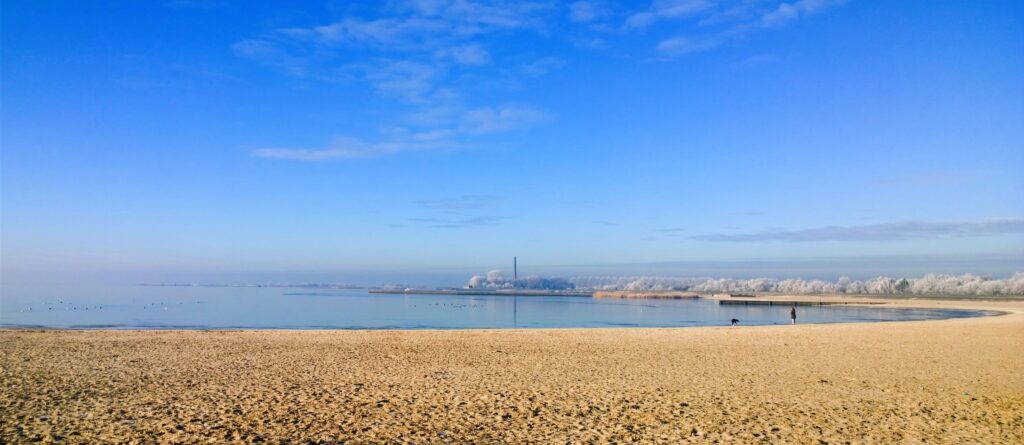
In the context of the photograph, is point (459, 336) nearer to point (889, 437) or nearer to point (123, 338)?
point (123, 338)

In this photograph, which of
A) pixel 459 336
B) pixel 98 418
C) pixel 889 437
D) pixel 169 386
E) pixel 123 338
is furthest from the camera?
pixel 459 336

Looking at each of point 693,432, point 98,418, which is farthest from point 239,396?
point 693,432

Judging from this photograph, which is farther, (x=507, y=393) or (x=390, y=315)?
(x=390, y=315)

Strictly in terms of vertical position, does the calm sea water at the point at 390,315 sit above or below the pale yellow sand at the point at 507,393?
below

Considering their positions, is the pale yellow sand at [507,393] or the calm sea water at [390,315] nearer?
the pale yellow sand at [507,393]

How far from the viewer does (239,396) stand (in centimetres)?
1033

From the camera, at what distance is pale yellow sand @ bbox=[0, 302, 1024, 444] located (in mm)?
8062

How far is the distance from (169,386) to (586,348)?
11.6 metres

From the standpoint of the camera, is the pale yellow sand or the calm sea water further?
the calm sea water

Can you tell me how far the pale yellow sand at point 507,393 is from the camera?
8062 mm

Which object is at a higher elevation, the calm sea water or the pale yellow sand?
the pale yellow sand

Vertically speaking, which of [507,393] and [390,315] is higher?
[507,393]

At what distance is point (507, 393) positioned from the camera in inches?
426

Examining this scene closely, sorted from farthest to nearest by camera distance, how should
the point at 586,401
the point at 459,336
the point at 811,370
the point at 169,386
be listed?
the point at 459,336 < the point at 811,370 < the point at 169,386 < the point at 586,401
